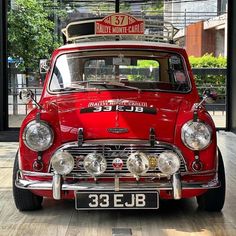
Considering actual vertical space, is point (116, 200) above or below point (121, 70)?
below

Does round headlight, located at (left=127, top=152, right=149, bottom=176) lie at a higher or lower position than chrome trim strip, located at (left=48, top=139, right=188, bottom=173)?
lower

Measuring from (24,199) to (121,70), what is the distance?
1.65m

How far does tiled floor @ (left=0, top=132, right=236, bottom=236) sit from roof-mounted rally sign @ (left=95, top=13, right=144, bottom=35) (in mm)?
1884

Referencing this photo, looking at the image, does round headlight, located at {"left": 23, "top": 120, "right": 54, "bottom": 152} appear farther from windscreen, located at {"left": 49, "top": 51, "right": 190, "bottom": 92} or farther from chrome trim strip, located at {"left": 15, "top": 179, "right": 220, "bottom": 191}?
windscreen, located at {"left": 49, "top": 51, "right": 190, "bottom": 92}

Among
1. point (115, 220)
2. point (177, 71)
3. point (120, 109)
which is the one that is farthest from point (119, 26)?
point (115, 220)

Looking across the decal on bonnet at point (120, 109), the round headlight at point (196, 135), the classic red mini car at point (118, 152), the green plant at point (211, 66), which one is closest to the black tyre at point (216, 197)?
the classic red mini car at point (118, 152)

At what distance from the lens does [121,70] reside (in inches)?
222

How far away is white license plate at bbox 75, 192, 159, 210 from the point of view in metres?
4.44

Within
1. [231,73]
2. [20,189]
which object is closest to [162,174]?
[20,189]

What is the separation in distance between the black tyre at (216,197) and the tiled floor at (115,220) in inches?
2.6

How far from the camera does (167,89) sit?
5.39 metres

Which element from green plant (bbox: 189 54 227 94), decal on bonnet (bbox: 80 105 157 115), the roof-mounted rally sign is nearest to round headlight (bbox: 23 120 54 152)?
decal on bonnet (bbox: 80 105 157 115)

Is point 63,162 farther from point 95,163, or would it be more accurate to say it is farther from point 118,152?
point 118,152

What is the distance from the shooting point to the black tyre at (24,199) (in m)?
4.90
